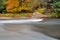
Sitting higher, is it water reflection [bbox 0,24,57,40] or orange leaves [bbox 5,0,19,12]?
water reflection [bbox 0,24,57,40]

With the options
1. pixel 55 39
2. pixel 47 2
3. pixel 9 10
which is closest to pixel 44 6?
pixel 47 2

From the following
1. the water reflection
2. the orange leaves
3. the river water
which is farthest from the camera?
the orange leaves

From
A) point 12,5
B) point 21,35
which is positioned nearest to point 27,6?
point 12,5

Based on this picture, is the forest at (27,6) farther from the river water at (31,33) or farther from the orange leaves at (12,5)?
the river water at (31,33)

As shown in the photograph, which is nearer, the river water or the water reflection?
the water reflection

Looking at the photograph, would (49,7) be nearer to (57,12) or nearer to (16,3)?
(57,12)

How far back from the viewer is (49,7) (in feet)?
94.5

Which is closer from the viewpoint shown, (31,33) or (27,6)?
(31,33)

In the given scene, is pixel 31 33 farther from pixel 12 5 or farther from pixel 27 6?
pixel 27 6

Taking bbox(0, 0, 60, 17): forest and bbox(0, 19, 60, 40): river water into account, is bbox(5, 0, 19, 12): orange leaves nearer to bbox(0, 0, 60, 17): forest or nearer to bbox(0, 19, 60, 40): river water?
bbox(0, 0, 60, 17): forest

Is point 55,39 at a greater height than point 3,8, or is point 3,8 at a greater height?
point 55,39

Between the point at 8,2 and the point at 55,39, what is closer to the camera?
the point at 55,39

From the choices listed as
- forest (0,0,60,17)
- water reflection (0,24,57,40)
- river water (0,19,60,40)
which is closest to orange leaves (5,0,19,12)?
forest (0,0,60,17)

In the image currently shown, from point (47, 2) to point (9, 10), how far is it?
207 inches
